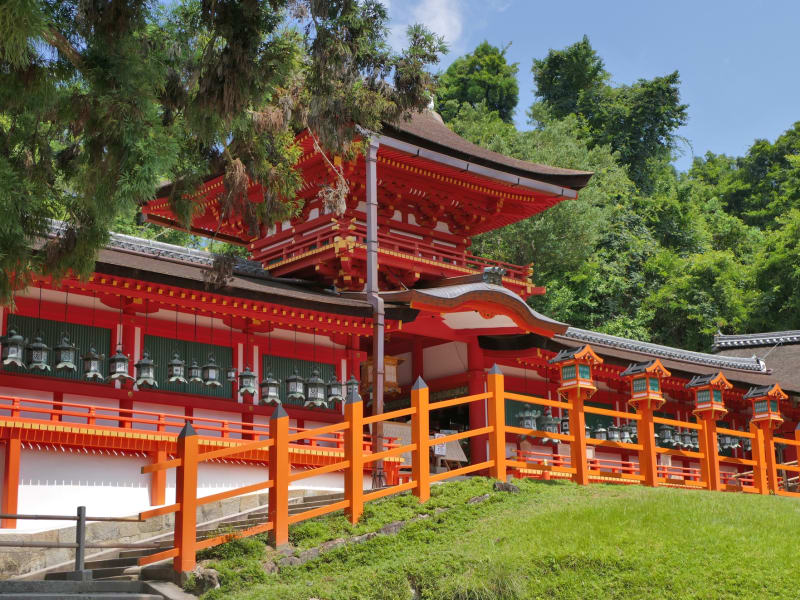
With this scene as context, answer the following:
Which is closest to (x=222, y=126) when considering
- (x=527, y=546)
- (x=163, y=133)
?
(x=163, y=133)

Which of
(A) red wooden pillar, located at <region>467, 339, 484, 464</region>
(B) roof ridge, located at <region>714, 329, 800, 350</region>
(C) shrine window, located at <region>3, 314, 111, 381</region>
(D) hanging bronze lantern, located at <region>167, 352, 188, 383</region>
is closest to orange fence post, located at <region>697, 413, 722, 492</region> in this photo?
(A) red wooden pillar, located at <region>467, 339, 484, 464</region>

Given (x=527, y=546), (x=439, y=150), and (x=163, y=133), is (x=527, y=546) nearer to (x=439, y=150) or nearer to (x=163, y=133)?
(x=163, y=133)

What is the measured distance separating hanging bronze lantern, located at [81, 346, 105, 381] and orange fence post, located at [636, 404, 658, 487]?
8.71 metres

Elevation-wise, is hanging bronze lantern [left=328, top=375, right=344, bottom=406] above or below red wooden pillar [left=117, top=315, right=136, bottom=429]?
below

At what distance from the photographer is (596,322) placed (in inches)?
1592

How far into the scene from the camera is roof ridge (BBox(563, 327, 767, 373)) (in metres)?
27.6

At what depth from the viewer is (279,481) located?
487 inches

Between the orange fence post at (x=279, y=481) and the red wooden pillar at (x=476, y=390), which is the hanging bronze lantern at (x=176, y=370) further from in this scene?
the red wooden pillar at (x=476, y=390)

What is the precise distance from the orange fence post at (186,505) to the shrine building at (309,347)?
2.94 m

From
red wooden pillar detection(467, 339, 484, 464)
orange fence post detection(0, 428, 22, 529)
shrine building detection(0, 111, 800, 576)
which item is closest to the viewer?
orange fence post detection(0, 428, 22, 529)

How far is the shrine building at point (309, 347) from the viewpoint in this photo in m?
16.5

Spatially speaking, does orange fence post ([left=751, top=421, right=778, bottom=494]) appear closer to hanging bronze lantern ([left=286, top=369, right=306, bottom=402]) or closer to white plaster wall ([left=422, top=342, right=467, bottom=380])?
white plaster wall ([left=422, top=342, right=467, bottom=380])

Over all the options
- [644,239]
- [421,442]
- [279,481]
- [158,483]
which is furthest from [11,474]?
[644,239]

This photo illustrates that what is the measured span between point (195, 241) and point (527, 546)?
102 ft
